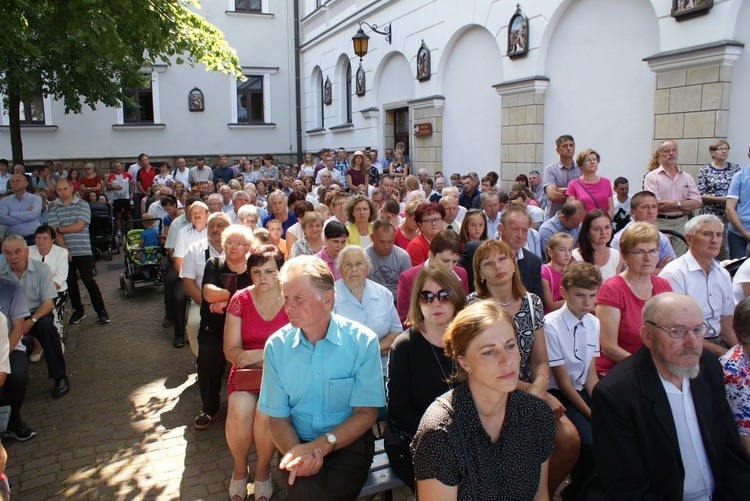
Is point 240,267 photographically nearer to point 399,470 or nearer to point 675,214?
point 399,470

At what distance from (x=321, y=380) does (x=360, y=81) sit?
14.8 meters

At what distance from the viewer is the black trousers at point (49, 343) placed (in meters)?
5.25

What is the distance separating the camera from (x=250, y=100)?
69.7 ft

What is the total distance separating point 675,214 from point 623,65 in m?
3.26

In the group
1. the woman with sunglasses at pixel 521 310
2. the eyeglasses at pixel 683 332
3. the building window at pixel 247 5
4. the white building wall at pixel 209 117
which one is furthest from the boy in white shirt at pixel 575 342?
the building window at pixel 247 5

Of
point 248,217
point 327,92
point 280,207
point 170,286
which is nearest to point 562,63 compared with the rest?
point 280,207

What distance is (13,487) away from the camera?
3762 millimetres

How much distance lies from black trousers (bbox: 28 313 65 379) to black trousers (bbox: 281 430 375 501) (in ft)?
11.0

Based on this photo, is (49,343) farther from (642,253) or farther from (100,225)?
(100,225)

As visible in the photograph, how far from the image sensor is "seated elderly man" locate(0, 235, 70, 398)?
5262mm

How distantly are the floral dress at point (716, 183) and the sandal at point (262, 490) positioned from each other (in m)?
6.08

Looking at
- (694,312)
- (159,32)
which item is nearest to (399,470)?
(694,312)

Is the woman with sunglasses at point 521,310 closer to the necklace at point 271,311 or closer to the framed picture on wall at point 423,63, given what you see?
the necklace at point 271,311

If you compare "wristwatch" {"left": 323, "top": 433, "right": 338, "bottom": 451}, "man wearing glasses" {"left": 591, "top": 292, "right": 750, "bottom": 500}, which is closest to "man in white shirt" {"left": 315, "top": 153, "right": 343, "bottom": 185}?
"wristwatch" {"left": 323, "top": 433, "right": 338, "bottom": 451}
